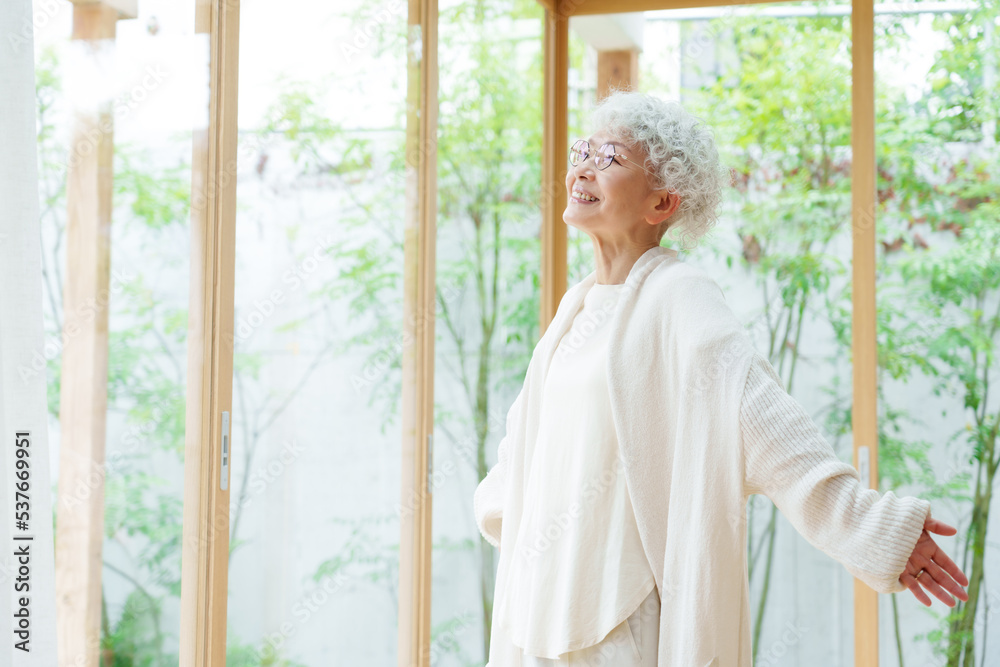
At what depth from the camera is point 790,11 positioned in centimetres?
311

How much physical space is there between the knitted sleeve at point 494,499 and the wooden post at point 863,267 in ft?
5.51

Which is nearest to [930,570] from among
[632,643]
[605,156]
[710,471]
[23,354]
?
[710,471]

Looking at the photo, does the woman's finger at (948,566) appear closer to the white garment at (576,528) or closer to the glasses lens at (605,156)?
the white garment at (576,528)

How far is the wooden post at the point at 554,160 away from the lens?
332 cm

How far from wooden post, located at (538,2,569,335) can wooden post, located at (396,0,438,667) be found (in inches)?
35.2

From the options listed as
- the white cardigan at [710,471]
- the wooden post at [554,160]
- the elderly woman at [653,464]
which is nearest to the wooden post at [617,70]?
the wooden post at [554,160]

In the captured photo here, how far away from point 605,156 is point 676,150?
123mm

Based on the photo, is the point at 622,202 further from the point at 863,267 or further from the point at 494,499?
the point at 863,267

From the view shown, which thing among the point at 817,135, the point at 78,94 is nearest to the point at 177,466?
the point at 78,94

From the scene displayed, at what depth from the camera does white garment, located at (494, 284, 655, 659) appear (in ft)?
4.50

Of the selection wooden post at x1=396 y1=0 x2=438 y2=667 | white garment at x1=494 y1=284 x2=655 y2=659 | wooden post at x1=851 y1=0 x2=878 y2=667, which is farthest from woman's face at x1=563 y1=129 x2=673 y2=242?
wooden post at x1=851 y1=0 x2=878 y2=667

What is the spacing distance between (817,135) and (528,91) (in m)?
1.00

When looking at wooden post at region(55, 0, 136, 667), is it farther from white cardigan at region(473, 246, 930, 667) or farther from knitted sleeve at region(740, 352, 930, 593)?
knitted sleeve at region(740, 352, 930, 593)

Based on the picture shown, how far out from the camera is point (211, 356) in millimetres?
1721
